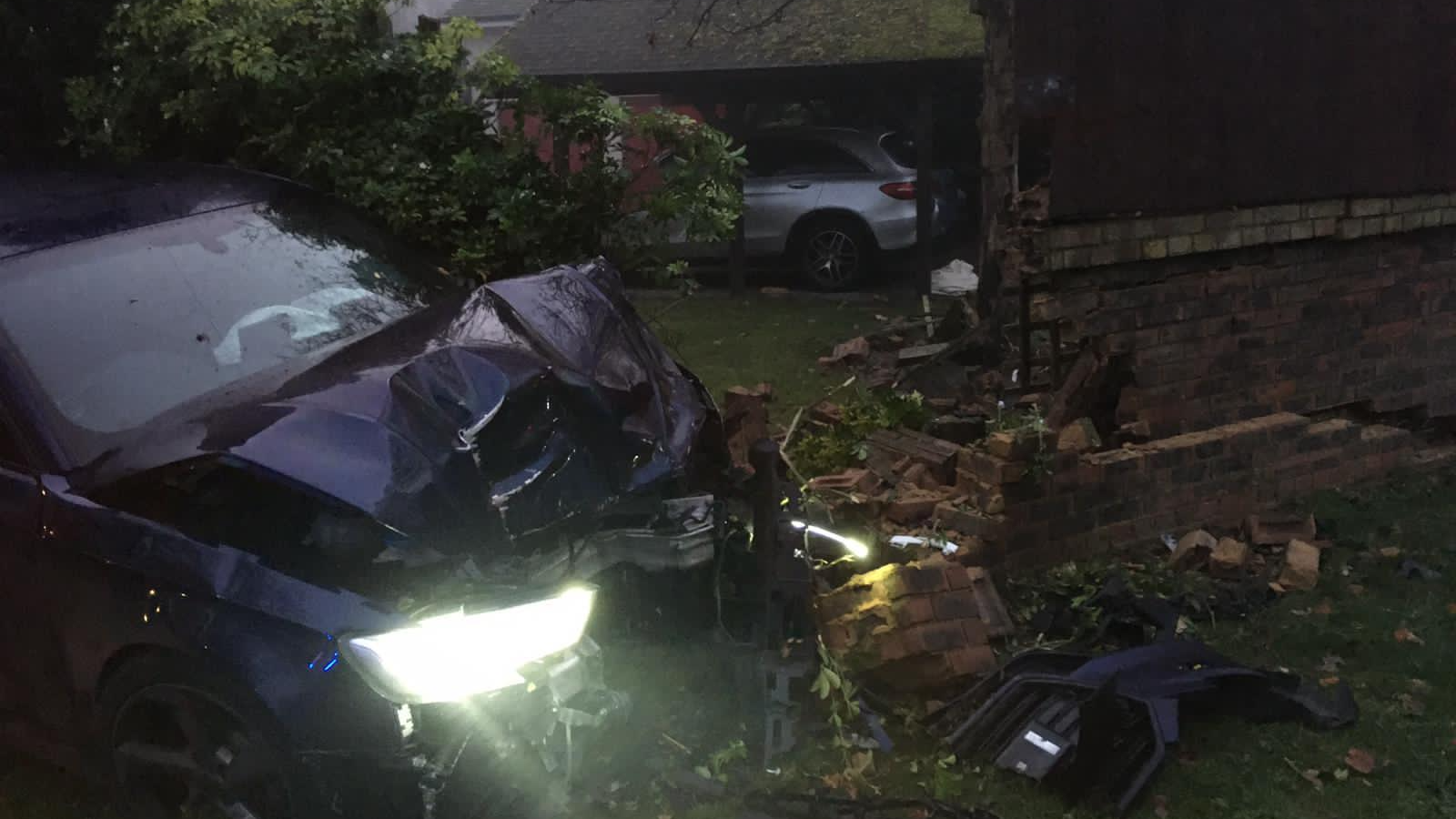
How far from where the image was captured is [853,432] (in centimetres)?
603

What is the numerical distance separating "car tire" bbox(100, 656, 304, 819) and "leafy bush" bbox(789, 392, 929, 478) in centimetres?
349

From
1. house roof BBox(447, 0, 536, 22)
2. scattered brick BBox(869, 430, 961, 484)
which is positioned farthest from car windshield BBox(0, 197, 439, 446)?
house roof BBox(447, 0, 536, 22)

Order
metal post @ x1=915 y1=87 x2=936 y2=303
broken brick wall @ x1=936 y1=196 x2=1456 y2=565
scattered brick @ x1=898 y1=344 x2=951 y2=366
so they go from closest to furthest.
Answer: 1. broken brick wall @ x1=936 y1=196 x2=1456 y2=565
2. scattered brick @ x1=898 y1=344 x2=951 y2=366
3. metal post @ x1=915 y1=87 x2=936 y2=303

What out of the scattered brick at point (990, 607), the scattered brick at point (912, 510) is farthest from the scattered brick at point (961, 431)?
the scattered brick at point (990, 607)

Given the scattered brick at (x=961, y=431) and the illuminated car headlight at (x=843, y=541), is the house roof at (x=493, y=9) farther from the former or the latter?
the illuminated car headlight at (x=843, y=541)

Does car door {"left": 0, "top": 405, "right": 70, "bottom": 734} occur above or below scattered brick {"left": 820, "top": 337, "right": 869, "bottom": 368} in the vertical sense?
above

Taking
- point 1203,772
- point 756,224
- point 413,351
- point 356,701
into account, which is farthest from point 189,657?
point 756,224

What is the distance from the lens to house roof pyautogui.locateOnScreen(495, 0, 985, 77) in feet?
38.0

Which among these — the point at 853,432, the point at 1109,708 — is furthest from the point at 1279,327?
the point at 1109,708

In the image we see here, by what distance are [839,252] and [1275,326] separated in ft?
22.0

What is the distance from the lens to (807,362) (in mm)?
8766

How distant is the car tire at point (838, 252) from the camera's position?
1195 centimetres

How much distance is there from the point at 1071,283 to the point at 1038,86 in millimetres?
874

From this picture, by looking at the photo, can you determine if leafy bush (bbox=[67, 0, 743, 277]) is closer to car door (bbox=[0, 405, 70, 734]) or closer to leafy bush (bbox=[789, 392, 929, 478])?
leafy bush (bbox=[789, 392, 929, 478])
